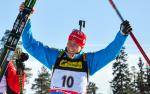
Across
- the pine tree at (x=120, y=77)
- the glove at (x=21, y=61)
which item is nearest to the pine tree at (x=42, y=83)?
the pine tree at (x=120, y=77)

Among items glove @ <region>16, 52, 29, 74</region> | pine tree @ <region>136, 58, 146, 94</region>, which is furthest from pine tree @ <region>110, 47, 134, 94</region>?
glove @ <region>16, 52, 29, 74</region>

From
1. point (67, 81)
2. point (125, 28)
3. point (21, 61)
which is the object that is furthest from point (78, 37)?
point (21, 61)

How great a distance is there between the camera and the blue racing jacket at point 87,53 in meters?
9.87

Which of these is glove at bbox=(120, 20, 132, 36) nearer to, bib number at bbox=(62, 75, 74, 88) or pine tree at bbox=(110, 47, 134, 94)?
bib number at bbox=(62, 75, 74, 88)

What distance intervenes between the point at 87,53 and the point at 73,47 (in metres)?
0.33

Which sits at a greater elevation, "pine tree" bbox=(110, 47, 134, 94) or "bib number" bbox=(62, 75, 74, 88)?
"pine tree" bbox=(110, 47, 134, 94)

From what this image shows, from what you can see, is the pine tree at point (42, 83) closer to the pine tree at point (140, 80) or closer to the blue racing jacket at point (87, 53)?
the pine tree at point (140, 80)

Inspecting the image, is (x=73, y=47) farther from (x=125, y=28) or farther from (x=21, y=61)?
(x=21, y=61)

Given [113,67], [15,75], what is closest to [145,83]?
[113,67]

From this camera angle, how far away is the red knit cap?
10023 mm

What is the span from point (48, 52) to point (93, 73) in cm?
96

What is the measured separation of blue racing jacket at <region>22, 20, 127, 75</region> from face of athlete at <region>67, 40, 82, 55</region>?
0.11 meters

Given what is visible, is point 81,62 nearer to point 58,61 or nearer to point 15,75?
point 58,61

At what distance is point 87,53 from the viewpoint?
1003cm
